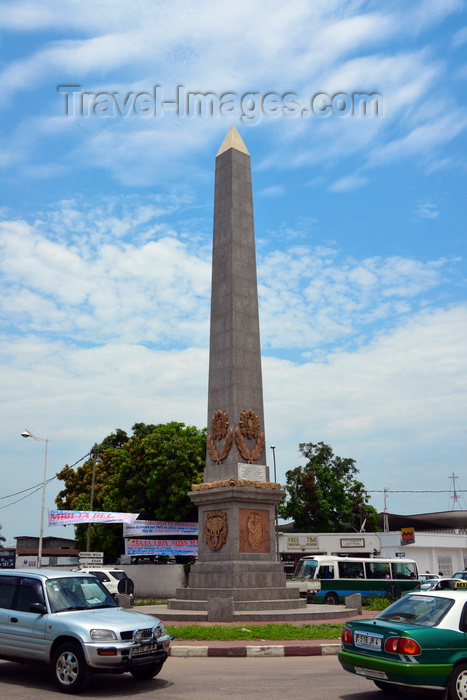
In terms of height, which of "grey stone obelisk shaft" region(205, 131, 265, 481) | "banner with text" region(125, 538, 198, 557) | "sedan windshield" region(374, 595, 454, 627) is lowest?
"sedan windshield" region(374, 595, 454, 627)

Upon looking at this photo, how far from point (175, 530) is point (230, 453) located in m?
15.8

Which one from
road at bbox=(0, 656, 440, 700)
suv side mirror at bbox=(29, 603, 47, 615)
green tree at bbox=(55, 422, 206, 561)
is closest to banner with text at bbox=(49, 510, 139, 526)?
green tree at bbox=(55, 422, 206, 561)

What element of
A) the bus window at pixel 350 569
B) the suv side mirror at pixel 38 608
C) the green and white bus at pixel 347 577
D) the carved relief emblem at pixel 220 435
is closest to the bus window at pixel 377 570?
the green and white bus at pixel 347 577

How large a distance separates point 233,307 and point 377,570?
47.8 ft

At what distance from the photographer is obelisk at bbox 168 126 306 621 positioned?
18906 millimetres

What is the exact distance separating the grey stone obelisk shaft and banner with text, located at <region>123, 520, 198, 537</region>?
13765 mm

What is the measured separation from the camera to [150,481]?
126 feet

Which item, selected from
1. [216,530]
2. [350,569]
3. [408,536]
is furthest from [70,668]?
[408,536]

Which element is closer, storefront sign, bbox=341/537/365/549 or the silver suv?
the silver suv

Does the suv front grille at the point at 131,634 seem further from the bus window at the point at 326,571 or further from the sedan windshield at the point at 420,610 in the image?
the bus window at the point at 326,571

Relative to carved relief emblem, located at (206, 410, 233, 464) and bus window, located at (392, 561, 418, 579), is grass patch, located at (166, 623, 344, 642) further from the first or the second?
bus window, located at (392, 561, 418, 579)

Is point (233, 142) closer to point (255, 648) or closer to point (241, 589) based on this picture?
point (241, 589)

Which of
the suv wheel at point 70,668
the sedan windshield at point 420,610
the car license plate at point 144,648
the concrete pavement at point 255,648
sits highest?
the sedan windshield at point 420,610

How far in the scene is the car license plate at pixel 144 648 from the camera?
857cm
